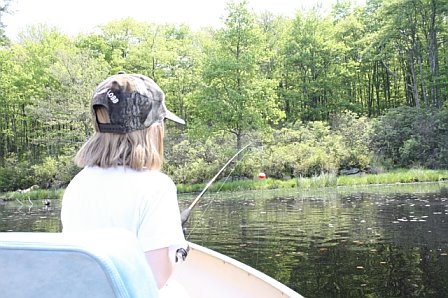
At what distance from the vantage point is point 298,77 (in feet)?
120

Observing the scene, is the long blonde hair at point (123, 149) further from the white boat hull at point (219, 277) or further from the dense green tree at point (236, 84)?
the dense green tree at point (236, 84)

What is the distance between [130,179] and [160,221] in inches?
6.7

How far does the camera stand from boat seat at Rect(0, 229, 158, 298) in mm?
980

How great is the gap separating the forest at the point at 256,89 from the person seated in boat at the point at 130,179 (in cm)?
1542

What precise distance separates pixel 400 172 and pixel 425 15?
11412mm

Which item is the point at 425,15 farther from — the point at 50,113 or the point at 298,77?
the point at 50,113

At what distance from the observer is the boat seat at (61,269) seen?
98cm

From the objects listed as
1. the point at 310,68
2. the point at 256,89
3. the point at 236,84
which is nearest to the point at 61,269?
the point at 256,89

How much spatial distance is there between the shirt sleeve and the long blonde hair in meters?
0.12

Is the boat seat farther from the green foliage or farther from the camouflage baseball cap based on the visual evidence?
the green foliage

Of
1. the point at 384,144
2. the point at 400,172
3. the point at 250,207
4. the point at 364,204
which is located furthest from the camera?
the point at 384,144

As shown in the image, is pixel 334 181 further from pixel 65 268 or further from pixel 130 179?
pixel 65 268

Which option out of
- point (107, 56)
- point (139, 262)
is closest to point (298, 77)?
point (107, 56)

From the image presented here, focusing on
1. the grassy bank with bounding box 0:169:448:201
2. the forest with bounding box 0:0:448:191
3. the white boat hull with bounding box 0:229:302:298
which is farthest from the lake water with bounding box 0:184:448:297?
the forest with bounding box 0:0:448:191
